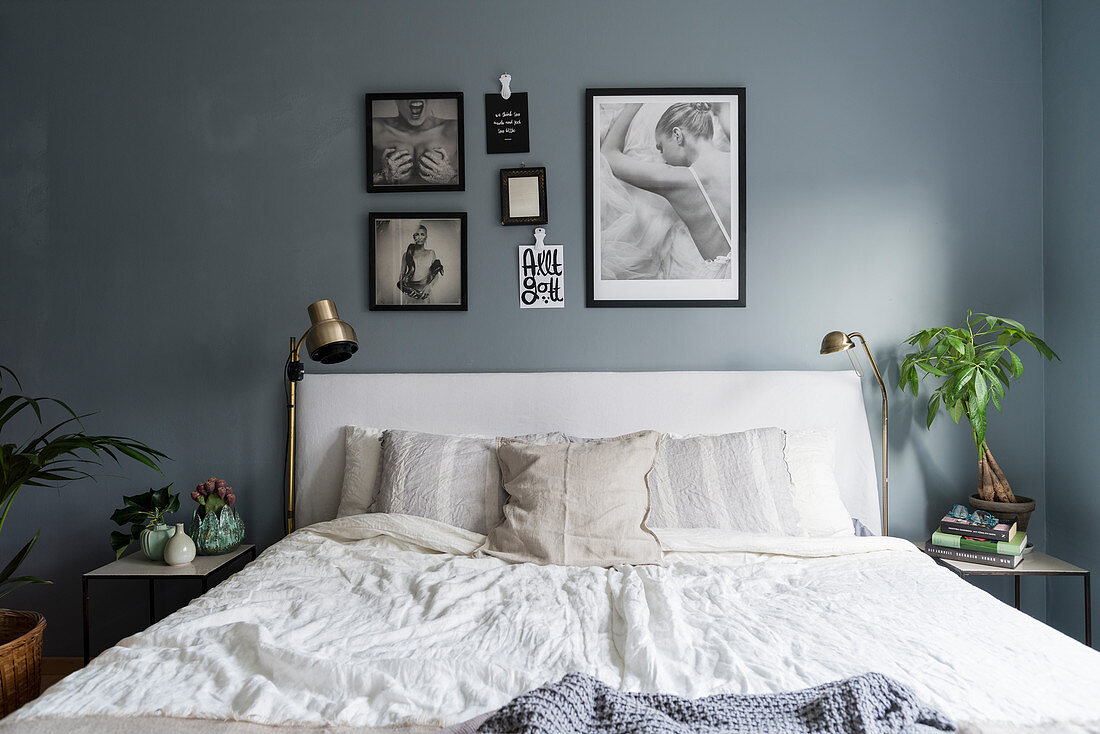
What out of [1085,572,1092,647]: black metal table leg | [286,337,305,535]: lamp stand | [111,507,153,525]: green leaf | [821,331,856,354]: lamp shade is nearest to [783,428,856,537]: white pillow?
[821,331,856,354]: lamp shade

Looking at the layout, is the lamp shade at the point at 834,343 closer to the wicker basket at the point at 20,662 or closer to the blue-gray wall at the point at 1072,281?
the blue-gray wall at the point at 1072,281

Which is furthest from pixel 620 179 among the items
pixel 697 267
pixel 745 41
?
pixel 745 41

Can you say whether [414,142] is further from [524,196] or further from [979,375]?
[979,375]

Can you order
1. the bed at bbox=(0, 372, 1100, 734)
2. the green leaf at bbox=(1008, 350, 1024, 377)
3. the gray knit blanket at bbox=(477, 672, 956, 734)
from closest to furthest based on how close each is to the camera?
the gray knit blanket at bbox=(477, 672, 956, 734) < the bed at bbox=(0, 372, 1100, 734) < the green leaf at bbox=(1008, 350, 1024, 377)

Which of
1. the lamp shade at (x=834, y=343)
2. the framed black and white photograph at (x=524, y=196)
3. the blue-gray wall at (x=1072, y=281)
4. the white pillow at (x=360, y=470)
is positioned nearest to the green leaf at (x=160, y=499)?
the white pillow at (x=360, y=470)

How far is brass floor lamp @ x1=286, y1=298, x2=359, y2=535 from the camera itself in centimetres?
234

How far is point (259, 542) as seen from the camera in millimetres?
2752

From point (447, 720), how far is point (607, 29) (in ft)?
8.33

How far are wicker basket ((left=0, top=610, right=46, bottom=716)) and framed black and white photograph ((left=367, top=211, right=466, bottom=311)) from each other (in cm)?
151

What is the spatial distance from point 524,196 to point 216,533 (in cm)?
171

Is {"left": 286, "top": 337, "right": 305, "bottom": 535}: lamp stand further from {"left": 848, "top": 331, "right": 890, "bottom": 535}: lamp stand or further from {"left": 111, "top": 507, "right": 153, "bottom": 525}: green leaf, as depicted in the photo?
{"left": 848, "top": 331, "right": 890, "bottom": 535}: lamp stand

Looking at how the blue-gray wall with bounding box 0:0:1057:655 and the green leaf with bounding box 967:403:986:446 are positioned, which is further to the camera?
the blue-gray wall with bounding box 0:0:1057:655

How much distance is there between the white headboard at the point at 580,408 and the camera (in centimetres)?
262

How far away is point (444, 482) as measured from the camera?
2291 millimetres
